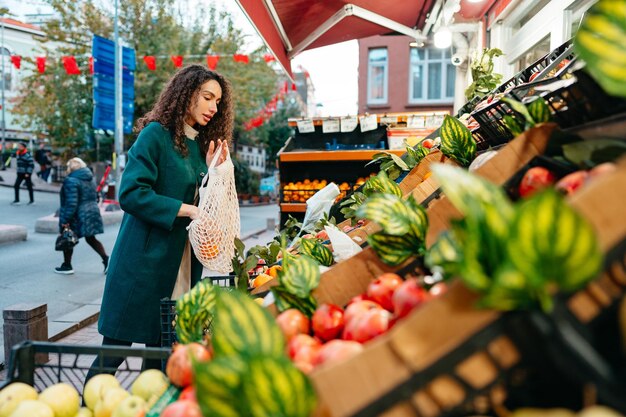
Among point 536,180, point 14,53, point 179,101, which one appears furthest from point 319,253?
point 14,53

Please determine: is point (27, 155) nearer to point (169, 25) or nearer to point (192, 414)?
point (169, 25)

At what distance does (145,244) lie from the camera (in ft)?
7.41

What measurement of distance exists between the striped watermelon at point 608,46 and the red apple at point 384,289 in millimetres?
592

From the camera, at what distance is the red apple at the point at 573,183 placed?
93 cm

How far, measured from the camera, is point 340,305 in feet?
4.16

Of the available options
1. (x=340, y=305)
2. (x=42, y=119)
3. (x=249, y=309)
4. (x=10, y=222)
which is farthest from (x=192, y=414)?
(x=42, y=119)

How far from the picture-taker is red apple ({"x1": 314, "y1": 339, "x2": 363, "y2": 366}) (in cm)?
91

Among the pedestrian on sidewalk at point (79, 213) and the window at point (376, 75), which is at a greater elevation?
the window at point (376, 75)

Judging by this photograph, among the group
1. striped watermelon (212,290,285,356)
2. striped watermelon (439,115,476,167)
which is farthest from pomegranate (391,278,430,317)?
striped watermelon (439,115,476,167)

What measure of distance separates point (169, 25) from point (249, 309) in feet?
66.7

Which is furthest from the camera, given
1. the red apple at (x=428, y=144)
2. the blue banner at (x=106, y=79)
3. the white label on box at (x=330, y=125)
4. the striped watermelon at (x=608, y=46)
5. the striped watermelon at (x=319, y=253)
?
the blue banner at (x=106, y=79)

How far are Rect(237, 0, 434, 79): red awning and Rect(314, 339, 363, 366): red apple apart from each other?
11.9 ft

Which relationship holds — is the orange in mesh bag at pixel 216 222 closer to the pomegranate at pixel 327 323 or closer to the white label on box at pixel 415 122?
the pomegranate at pixel 327 323

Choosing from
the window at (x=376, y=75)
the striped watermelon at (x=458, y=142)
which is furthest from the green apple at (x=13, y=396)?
the window at (x=376, y=75)
